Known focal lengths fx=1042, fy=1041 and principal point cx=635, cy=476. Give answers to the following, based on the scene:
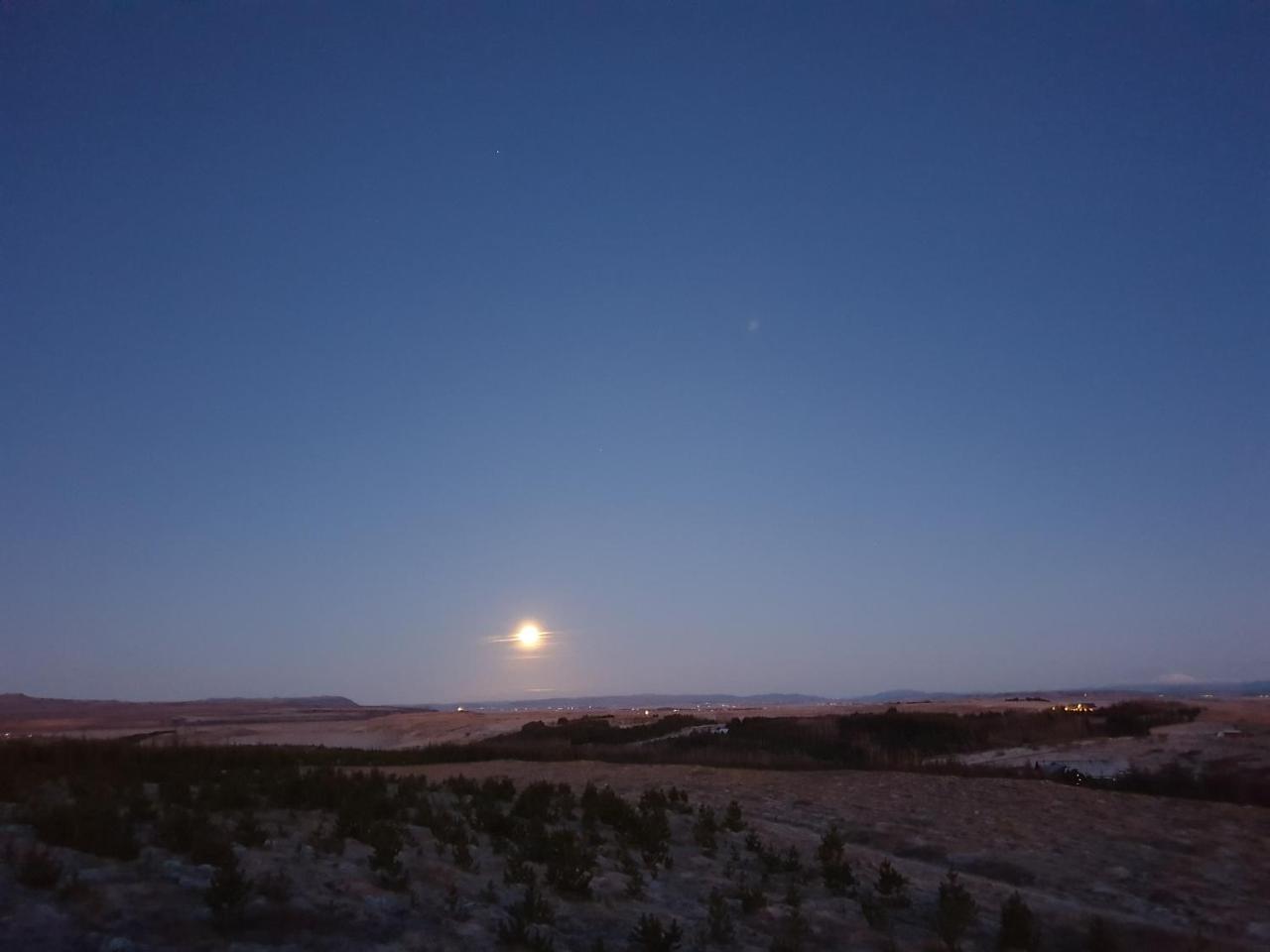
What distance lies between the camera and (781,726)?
43.7 metres

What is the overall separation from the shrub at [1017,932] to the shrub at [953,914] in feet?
1.13

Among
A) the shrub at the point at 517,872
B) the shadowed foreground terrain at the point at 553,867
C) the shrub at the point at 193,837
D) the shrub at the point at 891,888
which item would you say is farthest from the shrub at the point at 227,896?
the shrub at the point at 891,888

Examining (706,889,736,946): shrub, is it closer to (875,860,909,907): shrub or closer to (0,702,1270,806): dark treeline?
(875,860,909,907): shrub

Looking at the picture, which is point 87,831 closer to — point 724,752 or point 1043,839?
point 1043,839

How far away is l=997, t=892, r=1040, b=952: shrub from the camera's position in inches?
390

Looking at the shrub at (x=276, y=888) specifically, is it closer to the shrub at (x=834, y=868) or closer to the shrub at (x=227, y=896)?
the shrub at (x=227, y=896)

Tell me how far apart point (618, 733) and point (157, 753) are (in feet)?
104

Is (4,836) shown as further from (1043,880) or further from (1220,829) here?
(1220,829)

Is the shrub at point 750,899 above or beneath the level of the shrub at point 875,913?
above

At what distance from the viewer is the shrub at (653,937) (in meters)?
8.91

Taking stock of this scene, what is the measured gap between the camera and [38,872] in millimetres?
8375

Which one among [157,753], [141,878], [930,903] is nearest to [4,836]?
[141,878]

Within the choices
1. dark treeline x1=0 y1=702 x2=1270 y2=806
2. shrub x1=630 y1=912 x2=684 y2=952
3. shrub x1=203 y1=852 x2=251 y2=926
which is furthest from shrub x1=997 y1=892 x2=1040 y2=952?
dark treeline x1=0 y1=702 x2=1270 y2=806

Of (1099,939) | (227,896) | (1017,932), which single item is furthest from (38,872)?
(1099,939)
